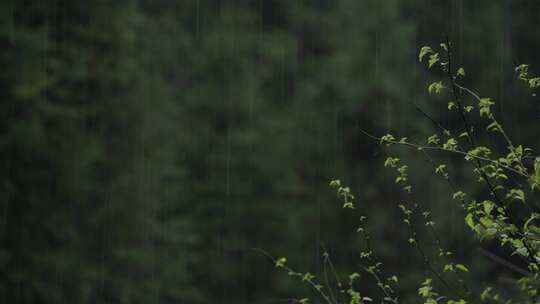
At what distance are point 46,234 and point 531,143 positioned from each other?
402 inches

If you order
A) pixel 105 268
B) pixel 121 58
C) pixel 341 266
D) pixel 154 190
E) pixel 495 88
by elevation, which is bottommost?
pixel 341 266

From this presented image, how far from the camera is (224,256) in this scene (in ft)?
45.3

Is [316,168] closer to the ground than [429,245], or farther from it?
farther from it

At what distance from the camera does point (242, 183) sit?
45.5 ft

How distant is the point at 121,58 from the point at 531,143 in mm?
8949

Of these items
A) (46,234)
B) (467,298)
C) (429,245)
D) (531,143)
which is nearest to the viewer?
(467,298)

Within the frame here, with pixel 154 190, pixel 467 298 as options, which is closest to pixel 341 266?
pixel 154 190

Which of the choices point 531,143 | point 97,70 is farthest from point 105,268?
point 531,143

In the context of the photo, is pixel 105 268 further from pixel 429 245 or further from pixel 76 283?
pixel 429 245

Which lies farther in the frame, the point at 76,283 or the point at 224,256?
the point at 224,256

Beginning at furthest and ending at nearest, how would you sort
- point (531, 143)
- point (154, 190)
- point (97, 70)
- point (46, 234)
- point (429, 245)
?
point (531, 143), point (429, 245), point (154, 190), point (97, 70), point (46, 234)

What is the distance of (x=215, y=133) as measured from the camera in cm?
1421

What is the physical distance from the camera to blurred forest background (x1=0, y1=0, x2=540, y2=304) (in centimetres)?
998

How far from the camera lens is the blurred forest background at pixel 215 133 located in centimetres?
→ 998
